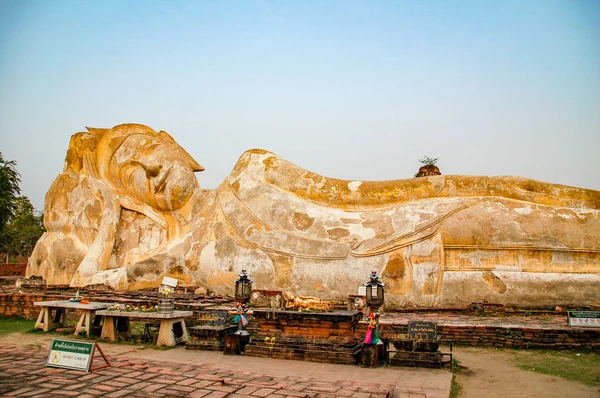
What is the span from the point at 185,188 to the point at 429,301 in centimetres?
631

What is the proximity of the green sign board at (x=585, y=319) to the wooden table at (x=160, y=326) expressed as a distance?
550 centimetres

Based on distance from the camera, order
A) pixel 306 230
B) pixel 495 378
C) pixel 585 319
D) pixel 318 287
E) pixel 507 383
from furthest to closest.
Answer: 1. pixel 306 230
2. pixel 318 287
3. pixel 585 319
4. pixel 495 378
5. pixel 507 383

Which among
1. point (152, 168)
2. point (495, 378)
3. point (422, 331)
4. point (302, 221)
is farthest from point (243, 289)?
point (152, 168)

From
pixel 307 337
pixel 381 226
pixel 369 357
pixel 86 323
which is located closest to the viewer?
pixel 369 357

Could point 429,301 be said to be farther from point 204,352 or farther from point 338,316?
point 204,352

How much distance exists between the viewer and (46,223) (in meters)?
13.8

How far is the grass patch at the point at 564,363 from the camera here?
5652 millimetres

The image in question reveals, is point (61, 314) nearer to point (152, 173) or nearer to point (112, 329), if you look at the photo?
point (112, 329)

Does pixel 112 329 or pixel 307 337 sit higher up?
pixel 307 337

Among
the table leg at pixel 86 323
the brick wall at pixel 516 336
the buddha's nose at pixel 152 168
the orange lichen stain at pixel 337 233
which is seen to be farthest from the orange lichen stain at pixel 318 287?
the buddha's nose at pixel 152 168

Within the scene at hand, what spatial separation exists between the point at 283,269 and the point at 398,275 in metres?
2.33

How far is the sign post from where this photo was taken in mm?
5094

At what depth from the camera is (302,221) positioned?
11047mm

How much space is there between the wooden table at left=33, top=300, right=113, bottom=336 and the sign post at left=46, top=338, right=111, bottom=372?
2.79 m
